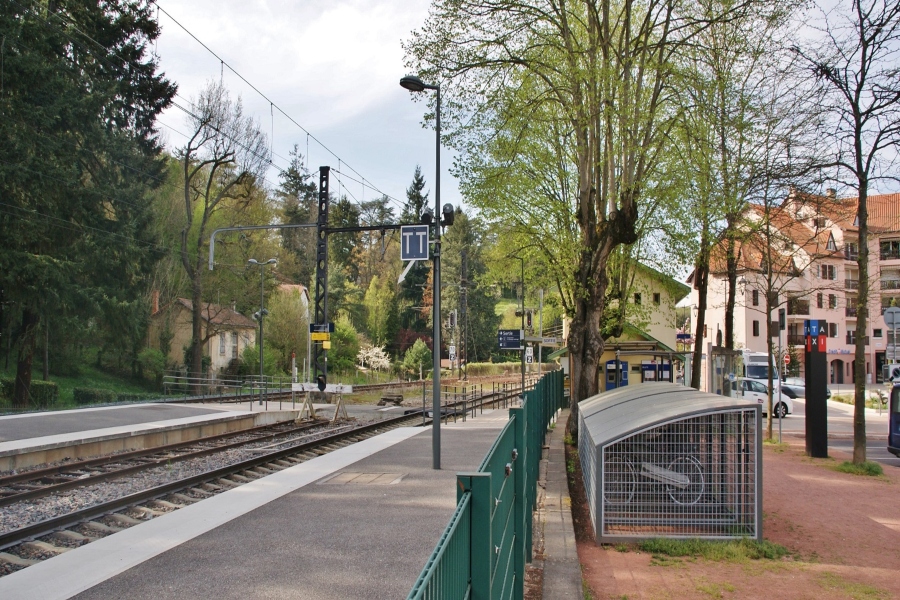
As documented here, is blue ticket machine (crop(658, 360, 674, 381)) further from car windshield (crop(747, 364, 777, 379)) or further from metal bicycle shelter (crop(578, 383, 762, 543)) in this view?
metal bicycle shelter (crop(578, 383, 762, 543))

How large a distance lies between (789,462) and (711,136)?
9030mm

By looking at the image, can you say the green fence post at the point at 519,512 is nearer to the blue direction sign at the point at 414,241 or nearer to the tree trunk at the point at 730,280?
the blue direction sign at the point at 414,241

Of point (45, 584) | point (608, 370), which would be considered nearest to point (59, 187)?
point (608, 370)

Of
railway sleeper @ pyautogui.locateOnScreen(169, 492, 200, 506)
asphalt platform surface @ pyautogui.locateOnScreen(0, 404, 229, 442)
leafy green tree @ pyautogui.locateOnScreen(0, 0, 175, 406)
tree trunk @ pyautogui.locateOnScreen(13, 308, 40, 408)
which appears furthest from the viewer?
tree trunk @ pyautogui.locateOnScreen(13, 308, 40, 408)

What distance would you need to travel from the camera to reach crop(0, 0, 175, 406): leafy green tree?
27859 millimetres

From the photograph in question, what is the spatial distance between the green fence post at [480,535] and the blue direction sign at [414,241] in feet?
37.7

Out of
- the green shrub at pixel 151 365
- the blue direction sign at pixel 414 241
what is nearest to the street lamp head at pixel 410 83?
the blue direction sign at pixel 414 241

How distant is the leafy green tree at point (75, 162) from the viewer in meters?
27.9

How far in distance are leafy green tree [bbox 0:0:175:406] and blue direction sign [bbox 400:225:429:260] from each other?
62.1 ft

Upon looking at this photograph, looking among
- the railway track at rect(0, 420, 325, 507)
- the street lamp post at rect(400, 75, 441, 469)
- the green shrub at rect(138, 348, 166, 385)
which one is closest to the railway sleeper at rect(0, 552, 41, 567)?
the railway track at rect(0, 420, 325, 507)

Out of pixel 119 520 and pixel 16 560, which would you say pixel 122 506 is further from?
pixel 16 560

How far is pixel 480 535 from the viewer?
3.00 metres

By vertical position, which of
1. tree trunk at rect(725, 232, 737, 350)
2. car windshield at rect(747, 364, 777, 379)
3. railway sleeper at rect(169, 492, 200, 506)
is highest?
tree trunk at rect(725, 232, 737, 350)

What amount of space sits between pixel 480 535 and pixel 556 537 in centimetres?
540
